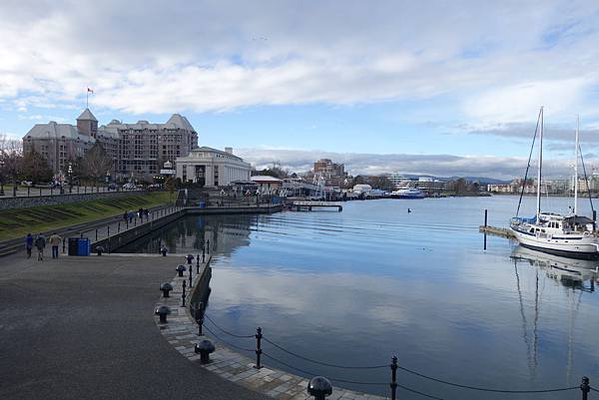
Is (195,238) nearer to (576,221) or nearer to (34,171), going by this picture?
(34,171)

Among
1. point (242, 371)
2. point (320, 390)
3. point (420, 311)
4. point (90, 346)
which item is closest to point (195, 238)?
point (420, 311)

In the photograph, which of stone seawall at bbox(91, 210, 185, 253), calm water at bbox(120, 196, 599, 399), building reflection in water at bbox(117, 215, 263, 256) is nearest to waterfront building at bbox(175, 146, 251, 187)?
building reflection in water at bbox(117, 215, 263, 256)

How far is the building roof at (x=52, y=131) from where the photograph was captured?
6841 inches

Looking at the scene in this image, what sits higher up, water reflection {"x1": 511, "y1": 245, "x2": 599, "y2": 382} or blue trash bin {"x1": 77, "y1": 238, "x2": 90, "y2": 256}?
blue trash bin {"x1": 77, "y1": 238, "x2": 90, "y2": 256}

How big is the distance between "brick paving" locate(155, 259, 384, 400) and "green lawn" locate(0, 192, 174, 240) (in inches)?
970

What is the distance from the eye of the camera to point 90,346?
1265 centimetres

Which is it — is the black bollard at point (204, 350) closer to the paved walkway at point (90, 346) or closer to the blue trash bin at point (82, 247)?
the paved walkway at point (90, 346)

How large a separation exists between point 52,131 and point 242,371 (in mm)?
187891

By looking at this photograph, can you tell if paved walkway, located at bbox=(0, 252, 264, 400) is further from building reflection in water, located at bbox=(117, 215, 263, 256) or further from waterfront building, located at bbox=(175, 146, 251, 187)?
waterfront building, located at bbox=(175, 146, 251, 187)

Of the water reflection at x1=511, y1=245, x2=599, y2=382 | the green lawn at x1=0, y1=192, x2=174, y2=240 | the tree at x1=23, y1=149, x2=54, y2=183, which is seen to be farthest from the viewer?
the tree at x1=23, y1=149, x2=54, y2=183

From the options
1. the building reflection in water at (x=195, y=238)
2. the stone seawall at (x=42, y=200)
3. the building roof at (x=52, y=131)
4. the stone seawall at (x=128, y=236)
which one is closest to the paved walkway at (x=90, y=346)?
the stone seawall at (x=128, y=236)

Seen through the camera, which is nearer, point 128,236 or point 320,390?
point 320,390

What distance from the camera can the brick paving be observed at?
408 inches

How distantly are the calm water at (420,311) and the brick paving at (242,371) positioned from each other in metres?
3.26
